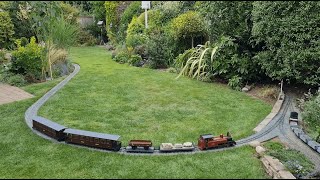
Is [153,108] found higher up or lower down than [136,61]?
lower down

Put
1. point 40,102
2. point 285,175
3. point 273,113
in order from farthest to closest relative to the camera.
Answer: point 40,102, point 273,113, point 285,175

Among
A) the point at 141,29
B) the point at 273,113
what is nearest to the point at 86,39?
the point at 141,29

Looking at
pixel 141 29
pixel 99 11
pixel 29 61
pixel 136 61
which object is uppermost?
pixel 99 11

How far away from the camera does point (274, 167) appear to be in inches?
209

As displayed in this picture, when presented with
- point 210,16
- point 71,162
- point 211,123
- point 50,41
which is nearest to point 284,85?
point 210,16

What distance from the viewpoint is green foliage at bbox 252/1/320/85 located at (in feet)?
28.2

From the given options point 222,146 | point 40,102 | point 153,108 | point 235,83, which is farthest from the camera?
point 235,83

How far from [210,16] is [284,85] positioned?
128 inches

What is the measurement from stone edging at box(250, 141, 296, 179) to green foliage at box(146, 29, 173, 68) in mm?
8144

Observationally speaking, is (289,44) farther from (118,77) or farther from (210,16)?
(118,77)

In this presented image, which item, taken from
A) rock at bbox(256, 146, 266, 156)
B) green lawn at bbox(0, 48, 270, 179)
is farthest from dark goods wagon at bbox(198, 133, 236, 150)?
rock at bbox(256, 146, 266, 156)

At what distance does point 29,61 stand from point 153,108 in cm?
522

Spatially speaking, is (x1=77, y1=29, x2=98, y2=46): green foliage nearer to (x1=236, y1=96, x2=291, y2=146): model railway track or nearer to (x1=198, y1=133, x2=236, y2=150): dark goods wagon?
(x1=236, y1=96, x2=291, y2=146): model railway track

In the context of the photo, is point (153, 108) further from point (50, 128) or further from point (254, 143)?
point (254, 143)
